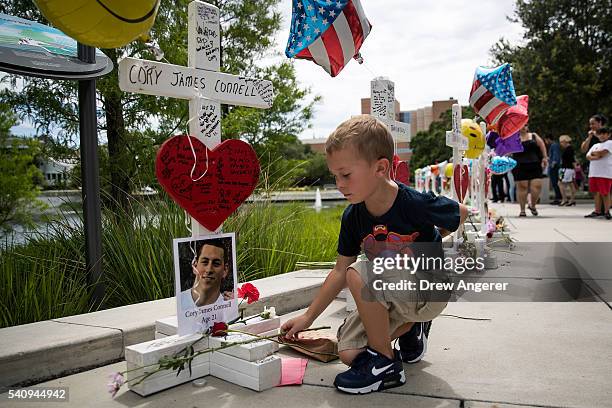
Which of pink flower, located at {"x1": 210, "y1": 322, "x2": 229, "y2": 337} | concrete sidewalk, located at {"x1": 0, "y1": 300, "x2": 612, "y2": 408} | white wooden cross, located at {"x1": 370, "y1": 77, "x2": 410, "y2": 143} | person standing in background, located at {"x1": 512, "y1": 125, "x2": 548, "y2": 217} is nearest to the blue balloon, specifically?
person standing in background, located at {"x1": 512, "y1": 125, "x2": 548, "y2": 217}

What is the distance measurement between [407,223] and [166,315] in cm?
158

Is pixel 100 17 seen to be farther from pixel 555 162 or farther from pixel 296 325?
pixel 555 162

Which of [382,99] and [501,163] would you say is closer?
[382,99]

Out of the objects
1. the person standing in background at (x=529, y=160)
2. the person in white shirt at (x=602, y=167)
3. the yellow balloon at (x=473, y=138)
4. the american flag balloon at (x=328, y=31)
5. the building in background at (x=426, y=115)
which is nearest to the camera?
the american flag balloon at (x=328, y=31)

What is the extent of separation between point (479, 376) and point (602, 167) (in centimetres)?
817

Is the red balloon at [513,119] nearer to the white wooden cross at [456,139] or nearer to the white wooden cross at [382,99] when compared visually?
the white wooden cross at [456,139]

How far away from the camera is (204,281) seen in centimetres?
267

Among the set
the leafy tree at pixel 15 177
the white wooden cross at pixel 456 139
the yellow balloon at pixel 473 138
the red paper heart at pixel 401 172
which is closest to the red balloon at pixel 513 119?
the yellow balloon at pixel 473 138

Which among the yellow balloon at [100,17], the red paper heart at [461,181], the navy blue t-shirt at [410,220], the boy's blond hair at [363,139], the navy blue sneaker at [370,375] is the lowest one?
the navy blue sneaker at [370,375]

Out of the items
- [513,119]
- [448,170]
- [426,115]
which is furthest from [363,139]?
[426,115]

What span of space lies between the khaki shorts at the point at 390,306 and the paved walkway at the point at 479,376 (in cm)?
24

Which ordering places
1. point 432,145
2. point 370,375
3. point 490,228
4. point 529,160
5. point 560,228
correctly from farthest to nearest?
point 432,145 < point 529,160 < point 560,228 < point 490,228 < point 370,375

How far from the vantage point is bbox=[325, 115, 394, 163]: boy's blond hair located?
2.39m

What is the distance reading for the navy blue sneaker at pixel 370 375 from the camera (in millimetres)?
2320
